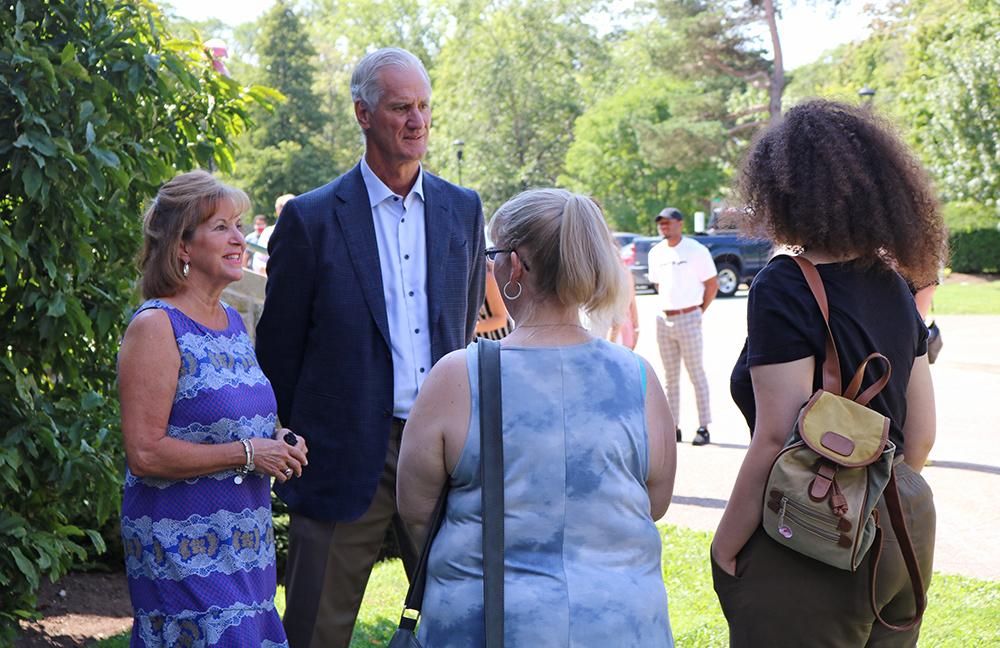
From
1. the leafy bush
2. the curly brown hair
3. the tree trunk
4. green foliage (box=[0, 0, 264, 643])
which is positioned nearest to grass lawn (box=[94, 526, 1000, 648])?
green foliage (box=[0, 0, 264, 643])

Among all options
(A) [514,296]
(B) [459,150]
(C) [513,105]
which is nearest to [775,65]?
(B) [459,150]

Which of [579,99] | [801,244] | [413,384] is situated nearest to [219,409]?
[413,384]

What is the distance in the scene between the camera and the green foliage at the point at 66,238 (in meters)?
3.07

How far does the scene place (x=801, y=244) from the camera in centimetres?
218

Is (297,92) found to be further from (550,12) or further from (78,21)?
(78,21)

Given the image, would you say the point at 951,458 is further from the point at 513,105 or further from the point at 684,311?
the point at 513,105

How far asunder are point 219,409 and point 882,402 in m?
1.75

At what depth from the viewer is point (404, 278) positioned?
299cm

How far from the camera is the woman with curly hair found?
208 cm

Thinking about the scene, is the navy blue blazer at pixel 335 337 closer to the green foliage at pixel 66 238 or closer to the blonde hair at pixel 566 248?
the green foliage at pixel 66 238

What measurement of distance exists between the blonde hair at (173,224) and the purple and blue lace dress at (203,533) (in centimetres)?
8

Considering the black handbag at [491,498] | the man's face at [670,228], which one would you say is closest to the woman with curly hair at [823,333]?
the black handbag at [491,498]

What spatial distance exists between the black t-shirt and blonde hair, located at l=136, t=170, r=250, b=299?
→ 1.60 metres

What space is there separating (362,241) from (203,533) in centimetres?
104
